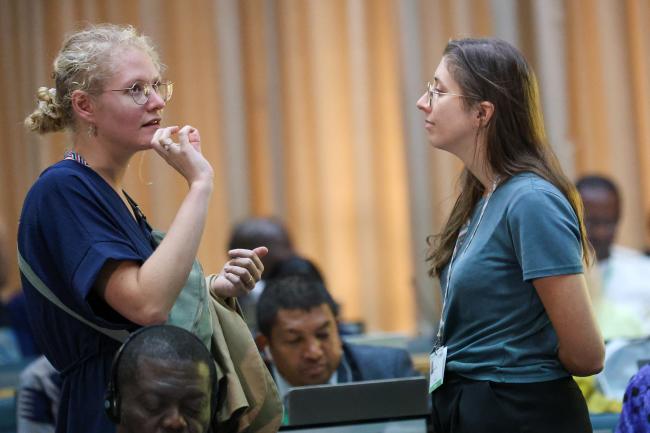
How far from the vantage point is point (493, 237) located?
2102 millimetres

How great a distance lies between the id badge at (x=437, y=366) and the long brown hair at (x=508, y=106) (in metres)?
0.37

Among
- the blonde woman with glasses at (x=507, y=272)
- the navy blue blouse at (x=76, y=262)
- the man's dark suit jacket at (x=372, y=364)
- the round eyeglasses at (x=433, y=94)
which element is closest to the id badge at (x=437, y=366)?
the blonde woman with glasses at (x=507, y=272)

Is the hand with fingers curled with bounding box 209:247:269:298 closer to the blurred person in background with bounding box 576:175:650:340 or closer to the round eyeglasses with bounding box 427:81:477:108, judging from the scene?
the round eyeglasses with bounding box 427:81:477:108

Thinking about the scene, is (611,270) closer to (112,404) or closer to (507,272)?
(507,272)

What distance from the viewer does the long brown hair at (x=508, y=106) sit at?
2.18 meters

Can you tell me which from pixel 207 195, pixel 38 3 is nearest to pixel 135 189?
pixel 38 3

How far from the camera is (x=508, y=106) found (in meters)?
2.19

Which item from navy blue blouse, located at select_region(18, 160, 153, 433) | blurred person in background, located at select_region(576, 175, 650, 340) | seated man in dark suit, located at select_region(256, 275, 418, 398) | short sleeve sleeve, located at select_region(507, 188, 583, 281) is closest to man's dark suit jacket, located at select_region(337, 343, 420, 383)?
seated man in dark suit, located at select_region(256, 275, 418, 398)

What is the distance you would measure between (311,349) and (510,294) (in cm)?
142

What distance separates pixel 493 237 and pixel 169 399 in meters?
0.71

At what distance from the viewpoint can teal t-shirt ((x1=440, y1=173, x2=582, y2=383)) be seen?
6.75 feet

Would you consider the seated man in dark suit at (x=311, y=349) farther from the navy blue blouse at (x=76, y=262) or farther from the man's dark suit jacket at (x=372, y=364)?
the navy blue blouse at (x=76, y=262)

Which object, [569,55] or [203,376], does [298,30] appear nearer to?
[569,55]

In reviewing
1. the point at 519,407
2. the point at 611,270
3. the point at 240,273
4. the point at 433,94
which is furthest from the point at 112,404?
the point at 611,270
